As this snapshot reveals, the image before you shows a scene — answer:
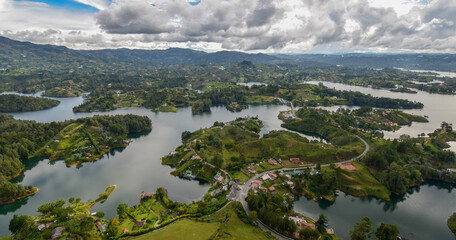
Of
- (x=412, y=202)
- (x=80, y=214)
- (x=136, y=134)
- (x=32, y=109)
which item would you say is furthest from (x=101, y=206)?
(x=32, y=109)

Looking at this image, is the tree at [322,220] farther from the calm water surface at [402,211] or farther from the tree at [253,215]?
the tree at [253,215]

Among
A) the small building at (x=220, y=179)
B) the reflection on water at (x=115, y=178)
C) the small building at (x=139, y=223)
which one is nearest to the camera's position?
the small building at (x=139, y=223)

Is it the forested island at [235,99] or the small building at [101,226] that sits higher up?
the forested island at [235,99]

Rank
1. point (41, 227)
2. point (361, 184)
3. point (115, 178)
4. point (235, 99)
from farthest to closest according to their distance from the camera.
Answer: point (235, 99)
point (115, 178)
point (361, 184)
point (41, 227)

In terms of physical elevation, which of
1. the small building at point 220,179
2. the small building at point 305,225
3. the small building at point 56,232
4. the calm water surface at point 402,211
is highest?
the small building at point 56,232

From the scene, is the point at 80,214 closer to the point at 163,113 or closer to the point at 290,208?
the point at 290,208

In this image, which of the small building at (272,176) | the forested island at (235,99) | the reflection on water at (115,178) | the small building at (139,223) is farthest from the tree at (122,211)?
the forested island at (235,99)

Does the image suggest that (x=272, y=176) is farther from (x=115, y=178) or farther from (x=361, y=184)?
(x=115, y=178)

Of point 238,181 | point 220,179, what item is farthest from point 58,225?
point 238,181

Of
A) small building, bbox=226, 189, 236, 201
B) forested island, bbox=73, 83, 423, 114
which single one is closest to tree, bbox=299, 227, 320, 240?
small building, bbox=226, 189, 236, 201
